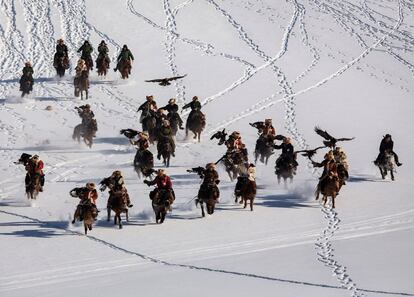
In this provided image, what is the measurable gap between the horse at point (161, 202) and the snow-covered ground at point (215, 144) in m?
0.40

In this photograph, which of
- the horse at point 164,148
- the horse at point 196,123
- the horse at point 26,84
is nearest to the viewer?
the horse at point 164,148

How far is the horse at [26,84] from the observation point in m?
34.1

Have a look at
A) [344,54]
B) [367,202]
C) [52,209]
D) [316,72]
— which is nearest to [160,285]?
[52,209]

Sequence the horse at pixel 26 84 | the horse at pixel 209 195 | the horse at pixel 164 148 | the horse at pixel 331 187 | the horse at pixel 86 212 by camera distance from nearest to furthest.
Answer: the horse at pixel 86 212 → the horse at pixel 209 195 → the horse at pixel 331 187 → the horse at pixel 164 148 → the horse at pixel 26 84

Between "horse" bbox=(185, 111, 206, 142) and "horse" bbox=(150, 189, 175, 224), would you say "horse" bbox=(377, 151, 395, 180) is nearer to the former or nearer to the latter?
"horse" bbox=(185, 111, 206, 142)

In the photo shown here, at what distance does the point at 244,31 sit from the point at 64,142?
19.4 meters

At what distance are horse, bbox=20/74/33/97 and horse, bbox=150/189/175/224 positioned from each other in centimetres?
1399

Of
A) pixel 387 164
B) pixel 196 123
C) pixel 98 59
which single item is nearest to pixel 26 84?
pixel 98 59

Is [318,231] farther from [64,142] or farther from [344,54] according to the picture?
[344,54]

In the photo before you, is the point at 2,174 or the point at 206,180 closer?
the point at 206,180

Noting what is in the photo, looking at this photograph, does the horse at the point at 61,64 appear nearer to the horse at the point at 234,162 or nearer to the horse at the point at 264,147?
the horse at the point at 264,147

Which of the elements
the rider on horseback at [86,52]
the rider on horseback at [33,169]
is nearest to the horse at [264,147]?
the rider on horseback at [33,169]

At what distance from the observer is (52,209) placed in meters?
23.2

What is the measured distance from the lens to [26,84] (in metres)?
34.2
